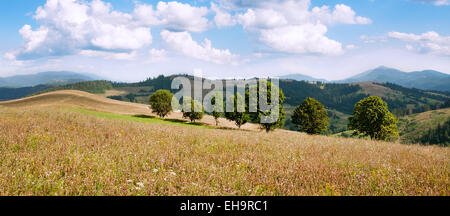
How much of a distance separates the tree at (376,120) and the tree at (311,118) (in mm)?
9413

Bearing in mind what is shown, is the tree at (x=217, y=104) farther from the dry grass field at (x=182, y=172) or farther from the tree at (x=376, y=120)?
the dry grass field at (x=182, y=172)

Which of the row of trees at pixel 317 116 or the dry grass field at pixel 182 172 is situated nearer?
A: the dry grass field at pixel 182 172

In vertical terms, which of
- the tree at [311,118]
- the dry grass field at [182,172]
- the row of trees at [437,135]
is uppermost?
the dry grass field at [182,172]

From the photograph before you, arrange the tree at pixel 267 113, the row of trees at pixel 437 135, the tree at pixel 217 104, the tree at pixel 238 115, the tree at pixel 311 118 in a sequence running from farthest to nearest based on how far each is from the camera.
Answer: the row of trees at pixel 437 135
the tree at pixel 217 104
the tree at pixel 238 115
the tree at pixel 311 118
the tree at pixel 267 113

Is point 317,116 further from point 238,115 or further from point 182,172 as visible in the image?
point 182,172

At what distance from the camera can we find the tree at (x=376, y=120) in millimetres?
39159

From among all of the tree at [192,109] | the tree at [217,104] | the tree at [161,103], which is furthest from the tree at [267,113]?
the tree at [161,103]

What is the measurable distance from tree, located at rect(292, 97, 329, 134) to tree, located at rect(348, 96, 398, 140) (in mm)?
9413

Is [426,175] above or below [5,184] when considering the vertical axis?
below

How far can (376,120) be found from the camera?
129 ft
